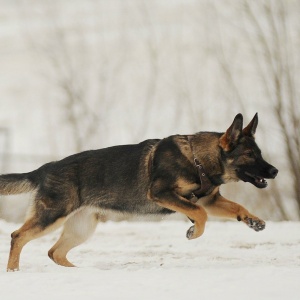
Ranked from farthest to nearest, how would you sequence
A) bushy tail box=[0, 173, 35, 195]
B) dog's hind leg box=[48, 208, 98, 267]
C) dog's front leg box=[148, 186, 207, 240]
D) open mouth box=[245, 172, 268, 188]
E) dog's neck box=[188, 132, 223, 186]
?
1. dog's hind leg box=[48, 208, 98, 267]
2. bushy tail box=[0, 173, 35, 195]
3. dog's neck box=[188, 132, 223, 186]
4. open mouth box=[245, 172, 268, 188]
5. dog's front leg box=[148, 186, 207, 240]

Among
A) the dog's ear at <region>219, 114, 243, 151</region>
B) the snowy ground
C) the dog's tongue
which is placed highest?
the dog's ear at <region>219, 114, 243, 151</region>

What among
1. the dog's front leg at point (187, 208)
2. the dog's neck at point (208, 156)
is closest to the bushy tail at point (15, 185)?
the dog's front leg at point (187, 208)

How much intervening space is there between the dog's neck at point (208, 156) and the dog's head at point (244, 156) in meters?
0.09

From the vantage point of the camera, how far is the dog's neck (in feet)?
22.9

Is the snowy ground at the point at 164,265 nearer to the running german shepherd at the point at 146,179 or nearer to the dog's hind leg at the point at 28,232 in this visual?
the dog's hind leg at the point at 28,232

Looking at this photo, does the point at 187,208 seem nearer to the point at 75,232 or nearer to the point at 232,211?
the point at 232,211

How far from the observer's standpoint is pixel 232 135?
6.88 metres

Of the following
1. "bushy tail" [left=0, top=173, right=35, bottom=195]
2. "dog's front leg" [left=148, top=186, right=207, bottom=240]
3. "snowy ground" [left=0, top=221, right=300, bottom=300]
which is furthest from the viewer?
"bushy tail" [left=0, top=173, right=35, bottom=195]

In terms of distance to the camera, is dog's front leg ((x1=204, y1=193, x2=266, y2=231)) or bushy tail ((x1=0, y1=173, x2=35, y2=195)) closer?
dog's front leg ((x1=204, y1=193, x2=266, y2=231))

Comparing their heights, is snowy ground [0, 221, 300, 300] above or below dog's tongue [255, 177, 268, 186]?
below

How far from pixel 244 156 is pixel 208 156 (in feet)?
1.24

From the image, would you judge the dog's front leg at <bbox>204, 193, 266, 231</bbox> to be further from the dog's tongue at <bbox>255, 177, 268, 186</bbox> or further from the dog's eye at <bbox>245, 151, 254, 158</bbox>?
the dog's eye at <bbox>245, 151, 254, 158</bbox>

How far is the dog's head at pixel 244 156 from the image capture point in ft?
22.4

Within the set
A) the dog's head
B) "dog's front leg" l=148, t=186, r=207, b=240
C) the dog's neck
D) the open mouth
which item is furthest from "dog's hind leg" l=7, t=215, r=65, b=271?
the open mouth
